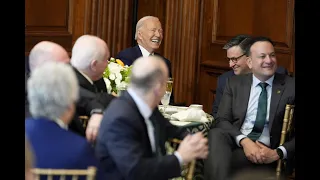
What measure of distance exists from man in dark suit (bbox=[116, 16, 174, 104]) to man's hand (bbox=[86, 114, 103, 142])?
1.05 metres

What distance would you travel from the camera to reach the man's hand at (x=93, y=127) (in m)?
1.62

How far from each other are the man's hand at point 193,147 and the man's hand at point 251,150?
760mm

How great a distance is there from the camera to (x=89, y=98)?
172cm

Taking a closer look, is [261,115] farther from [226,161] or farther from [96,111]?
A: [96,111]

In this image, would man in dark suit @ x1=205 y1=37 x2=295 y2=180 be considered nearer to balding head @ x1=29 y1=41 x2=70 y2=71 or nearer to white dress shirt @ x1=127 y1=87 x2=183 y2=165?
white dress shirt @ x1=127 y1=87 x2=183 y2=165

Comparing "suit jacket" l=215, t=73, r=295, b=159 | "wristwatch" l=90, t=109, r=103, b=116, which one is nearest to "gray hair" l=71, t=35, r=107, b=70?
"wristwatch" l=90, t=109, r=103, b=116

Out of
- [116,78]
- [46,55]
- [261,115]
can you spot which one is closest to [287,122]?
[261,115]

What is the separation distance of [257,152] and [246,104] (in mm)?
176

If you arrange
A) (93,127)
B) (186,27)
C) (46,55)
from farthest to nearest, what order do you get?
(186,27) → (93,127) → (46,55)
